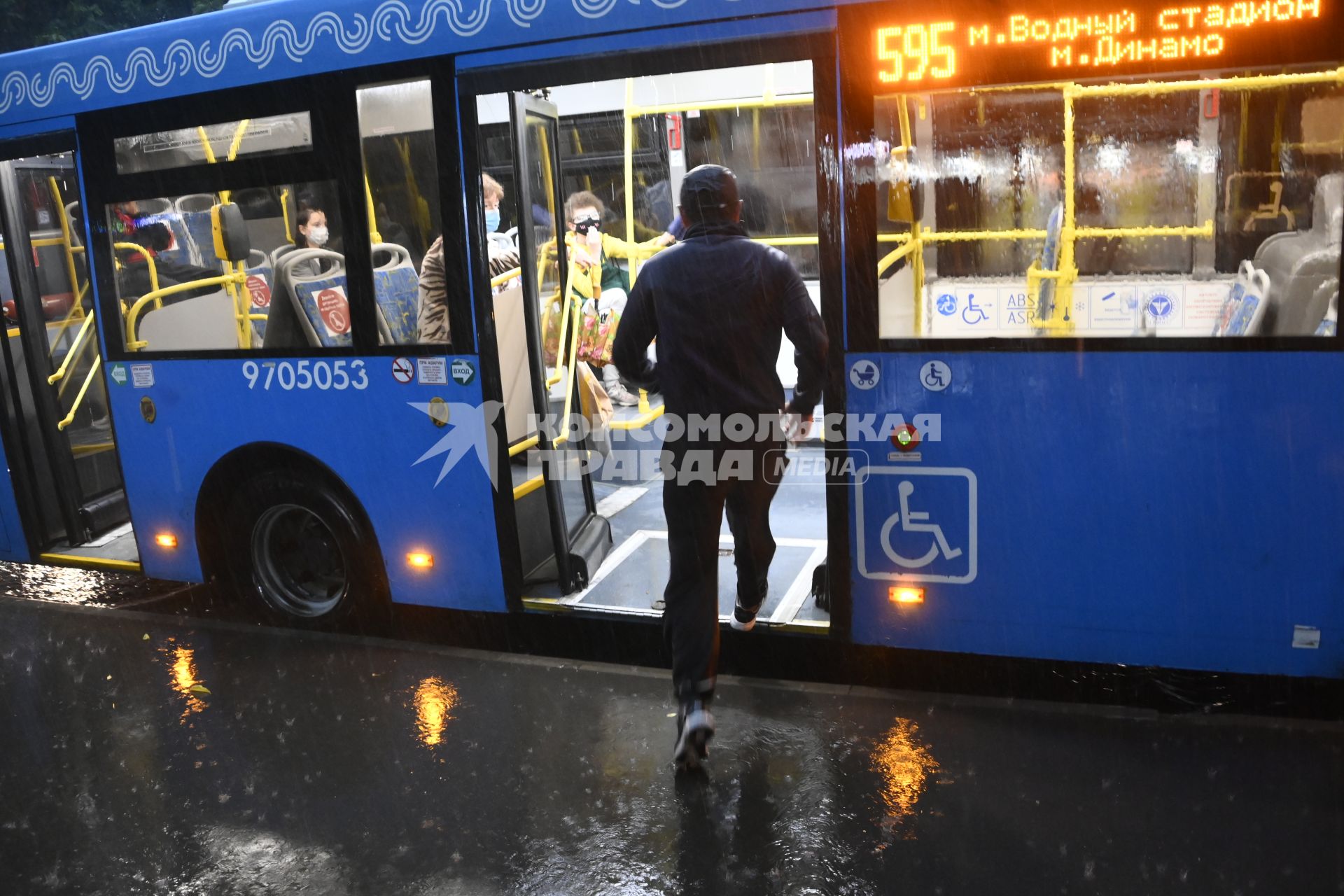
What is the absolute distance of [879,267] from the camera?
374 centimetres

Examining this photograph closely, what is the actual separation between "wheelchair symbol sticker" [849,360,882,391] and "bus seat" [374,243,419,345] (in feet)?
6.27

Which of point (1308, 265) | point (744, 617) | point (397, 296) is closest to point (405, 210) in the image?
point (397, 296)

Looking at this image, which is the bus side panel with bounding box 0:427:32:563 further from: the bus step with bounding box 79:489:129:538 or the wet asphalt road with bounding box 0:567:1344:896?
the wet asphalt road with bounding box 0:567:1344:896

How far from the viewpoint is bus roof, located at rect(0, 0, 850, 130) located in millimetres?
3881

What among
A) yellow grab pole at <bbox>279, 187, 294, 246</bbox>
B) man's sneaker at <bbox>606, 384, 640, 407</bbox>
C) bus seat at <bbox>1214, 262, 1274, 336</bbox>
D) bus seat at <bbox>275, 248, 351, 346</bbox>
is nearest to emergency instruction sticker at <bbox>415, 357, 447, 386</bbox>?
bus seat at <bbox>275, 248, 351, 346</bbox>

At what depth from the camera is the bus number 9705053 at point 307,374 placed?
182 inches

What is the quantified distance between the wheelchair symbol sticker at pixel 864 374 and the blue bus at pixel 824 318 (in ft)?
0.03

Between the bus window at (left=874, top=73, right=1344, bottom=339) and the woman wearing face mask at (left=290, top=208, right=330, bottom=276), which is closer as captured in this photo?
the bus window at (left=874, top=73, right=1344, bottom=339)

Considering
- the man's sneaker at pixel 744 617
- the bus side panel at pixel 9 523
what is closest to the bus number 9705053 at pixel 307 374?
the man's sneaker at pixel 744 617

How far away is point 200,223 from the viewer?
4812 mm

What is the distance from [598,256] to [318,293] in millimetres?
3394

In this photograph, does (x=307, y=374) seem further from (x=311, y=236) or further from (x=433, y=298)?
(x=433, y=298)

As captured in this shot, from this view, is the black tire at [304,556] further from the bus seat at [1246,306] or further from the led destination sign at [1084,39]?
the bus seat at [1246,306]

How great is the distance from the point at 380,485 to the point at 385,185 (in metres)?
1.31
